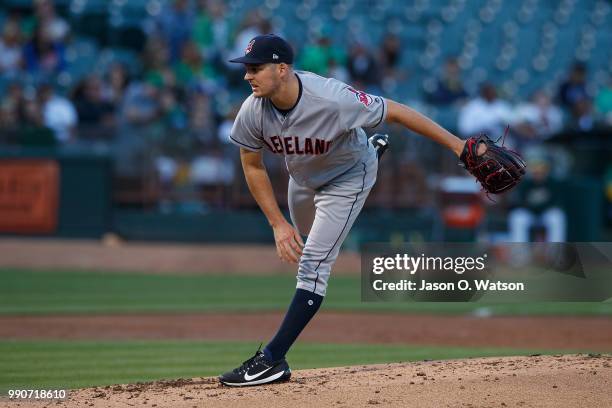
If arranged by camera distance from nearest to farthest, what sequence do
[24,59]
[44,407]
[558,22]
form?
[44,407], [24,59], [558,22]

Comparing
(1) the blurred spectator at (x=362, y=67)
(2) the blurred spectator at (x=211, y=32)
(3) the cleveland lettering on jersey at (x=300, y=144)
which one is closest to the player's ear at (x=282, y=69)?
(3) the cleveland lettering on jersey at (x=300, y=144)

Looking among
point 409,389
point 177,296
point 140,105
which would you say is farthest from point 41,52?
point 409,389

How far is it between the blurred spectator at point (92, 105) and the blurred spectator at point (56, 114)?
20 centimetres

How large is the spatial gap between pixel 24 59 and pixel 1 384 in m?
10.1

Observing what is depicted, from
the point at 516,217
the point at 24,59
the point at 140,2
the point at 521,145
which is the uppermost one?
the point at 140,2

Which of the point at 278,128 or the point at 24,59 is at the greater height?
the point at 24,59

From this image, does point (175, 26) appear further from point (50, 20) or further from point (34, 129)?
point (34, 129)

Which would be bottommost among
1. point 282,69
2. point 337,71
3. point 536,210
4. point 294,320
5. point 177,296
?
point 177,296

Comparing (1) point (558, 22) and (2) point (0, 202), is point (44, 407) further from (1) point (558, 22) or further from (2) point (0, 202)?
(1) point (558, 22)

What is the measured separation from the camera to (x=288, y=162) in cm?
595

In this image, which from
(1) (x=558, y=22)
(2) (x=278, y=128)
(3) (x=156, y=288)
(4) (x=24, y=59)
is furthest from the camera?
(1) (x=558, y=22)

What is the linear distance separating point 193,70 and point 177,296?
4.87 meters

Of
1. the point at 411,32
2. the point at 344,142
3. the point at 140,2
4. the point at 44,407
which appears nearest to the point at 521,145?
the point at 411,32

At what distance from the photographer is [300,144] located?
5.73 m
